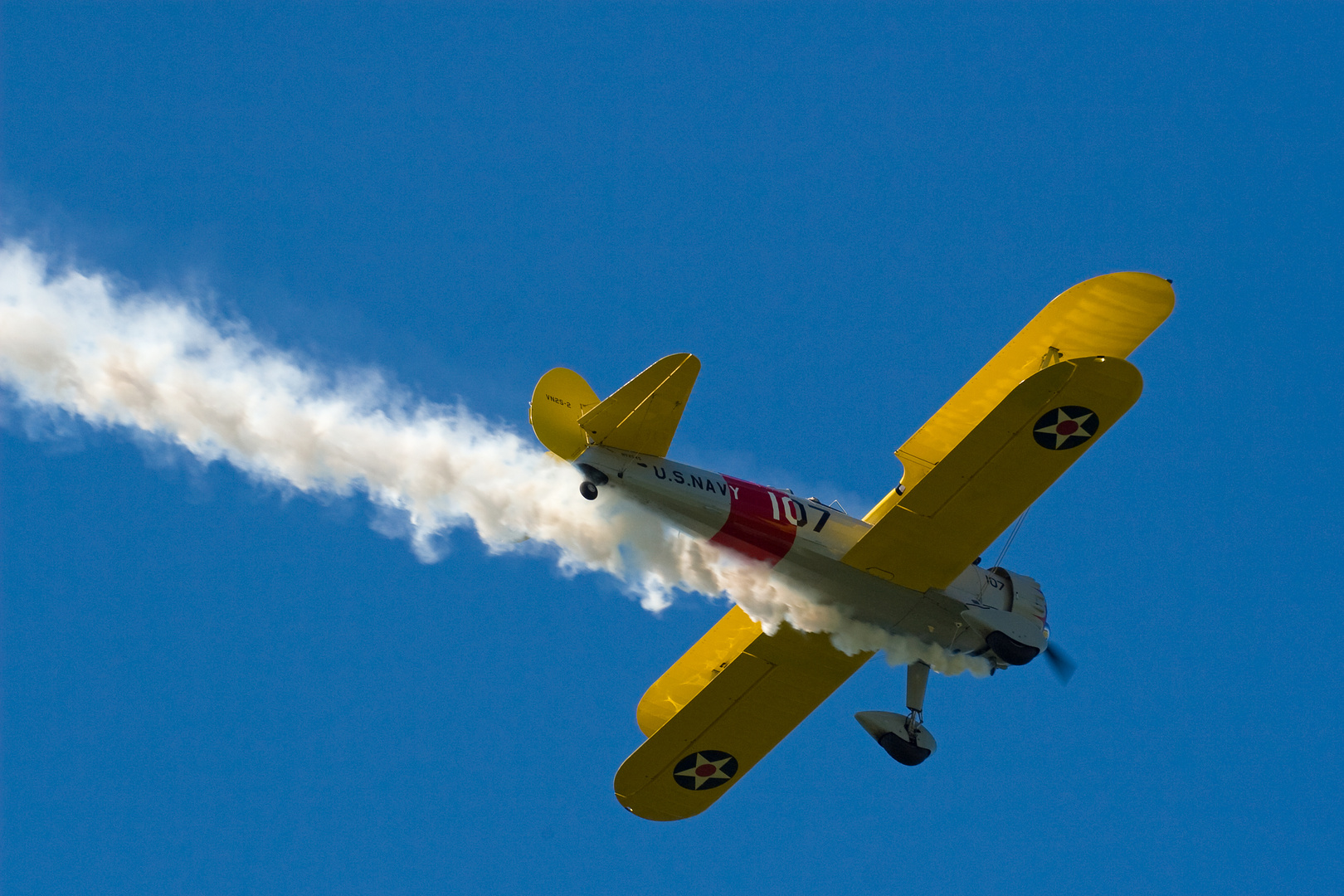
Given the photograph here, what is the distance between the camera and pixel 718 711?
14969 millimetres

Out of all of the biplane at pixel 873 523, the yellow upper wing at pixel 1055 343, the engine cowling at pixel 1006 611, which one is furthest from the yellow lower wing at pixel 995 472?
the yellow upper wing at pixel 1055 343

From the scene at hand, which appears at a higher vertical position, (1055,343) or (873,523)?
(1055,343)

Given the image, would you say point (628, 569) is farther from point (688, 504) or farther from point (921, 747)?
point (921, 747)

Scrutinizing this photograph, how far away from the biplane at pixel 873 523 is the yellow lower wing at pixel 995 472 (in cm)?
1

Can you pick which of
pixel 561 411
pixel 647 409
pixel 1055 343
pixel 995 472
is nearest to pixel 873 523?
pixel 995 472

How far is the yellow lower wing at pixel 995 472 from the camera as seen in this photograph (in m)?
12.0

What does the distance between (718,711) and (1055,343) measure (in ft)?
17.3

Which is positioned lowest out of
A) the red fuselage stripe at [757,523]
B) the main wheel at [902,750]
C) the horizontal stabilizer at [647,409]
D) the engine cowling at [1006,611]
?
the main wheel at [902,750]

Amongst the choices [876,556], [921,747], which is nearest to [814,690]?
[921,747]

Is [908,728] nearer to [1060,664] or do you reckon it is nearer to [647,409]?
[1060,664]

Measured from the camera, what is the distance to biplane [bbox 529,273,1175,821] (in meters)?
12.1

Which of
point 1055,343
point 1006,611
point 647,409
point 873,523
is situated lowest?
point 1006,611

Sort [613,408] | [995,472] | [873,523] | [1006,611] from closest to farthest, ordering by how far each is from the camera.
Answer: [613,408] → [995,472] → [1006,611] → [873,523]

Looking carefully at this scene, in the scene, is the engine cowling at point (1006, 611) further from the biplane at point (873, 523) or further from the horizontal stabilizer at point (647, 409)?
the horizontal stabilizer at point (647, 409)
